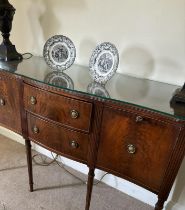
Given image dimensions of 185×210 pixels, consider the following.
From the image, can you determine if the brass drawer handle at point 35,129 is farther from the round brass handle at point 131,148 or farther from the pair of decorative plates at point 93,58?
the round brass handle at point 131,148

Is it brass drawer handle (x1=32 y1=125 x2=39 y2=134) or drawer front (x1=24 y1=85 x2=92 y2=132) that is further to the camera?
brass drawer handle (x1=32 y1=125 x2=39 y2=134)

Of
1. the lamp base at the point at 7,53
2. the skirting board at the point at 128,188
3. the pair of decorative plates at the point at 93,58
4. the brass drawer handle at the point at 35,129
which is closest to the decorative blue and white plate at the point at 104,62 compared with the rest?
the pair of decorative plates at the point at 93,58

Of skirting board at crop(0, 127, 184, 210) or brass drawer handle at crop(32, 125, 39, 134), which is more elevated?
brass drawer handle at crop(32, 125, 39, 134)

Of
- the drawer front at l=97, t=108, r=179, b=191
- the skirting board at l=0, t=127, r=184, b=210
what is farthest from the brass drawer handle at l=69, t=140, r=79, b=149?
the skirting board at l=0, t=127, r=184, b=210

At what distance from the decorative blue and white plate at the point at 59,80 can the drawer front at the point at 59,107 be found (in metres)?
0.06

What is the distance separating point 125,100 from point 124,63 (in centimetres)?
49

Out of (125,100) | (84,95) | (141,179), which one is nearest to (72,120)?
(84,95)

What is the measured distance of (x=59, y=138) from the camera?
1.20 metres

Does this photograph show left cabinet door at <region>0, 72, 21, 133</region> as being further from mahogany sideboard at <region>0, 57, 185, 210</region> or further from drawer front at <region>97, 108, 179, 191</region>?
drawer front at <region>97, 108, 179, 191</region>

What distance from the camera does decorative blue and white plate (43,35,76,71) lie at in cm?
127

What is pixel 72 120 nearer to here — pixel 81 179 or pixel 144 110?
pixel 144 110

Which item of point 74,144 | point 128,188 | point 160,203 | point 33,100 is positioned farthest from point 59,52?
point 128,188

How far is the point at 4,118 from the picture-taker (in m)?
1.43

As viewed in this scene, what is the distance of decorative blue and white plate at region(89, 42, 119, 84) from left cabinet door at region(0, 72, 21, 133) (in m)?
0.44
